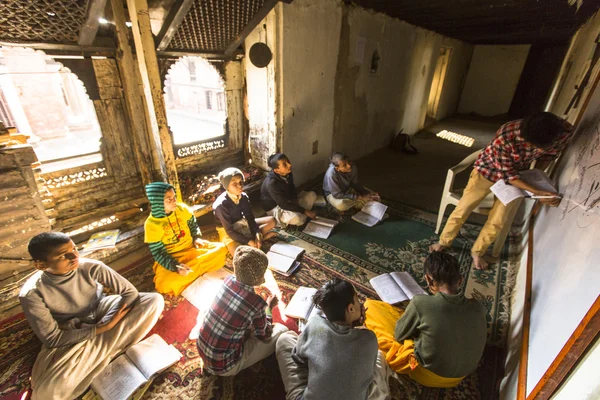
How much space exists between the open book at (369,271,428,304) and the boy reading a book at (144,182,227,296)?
1501 millimetres

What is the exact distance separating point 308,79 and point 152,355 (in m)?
3.60

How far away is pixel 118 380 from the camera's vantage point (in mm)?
1690

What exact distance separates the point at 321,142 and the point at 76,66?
3216 mm

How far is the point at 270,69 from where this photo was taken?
3.41m

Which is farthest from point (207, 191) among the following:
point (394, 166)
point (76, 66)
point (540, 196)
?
point (394, 166)

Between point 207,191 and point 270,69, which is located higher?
point 270,69

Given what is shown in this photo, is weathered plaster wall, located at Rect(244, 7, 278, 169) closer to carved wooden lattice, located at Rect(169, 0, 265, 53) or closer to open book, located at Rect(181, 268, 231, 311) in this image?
carved wooden lattice, located at Rect(169, 0, 265, 53)

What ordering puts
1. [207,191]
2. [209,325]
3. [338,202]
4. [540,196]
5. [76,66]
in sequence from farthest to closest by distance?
[338,202] → [207,191] → [76,66] → [540,196] → [209,325]

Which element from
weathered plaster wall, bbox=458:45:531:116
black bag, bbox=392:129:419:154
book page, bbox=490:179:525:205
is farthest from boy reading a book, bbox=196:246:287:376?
weathered plaster wall, bbox=458:45:531:116

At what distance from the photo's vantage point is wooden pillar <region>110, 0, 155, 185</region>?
2436mm

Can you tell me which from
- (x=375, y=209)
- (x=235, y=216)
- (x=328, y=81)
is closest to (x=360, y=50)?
(x=328, y=81)

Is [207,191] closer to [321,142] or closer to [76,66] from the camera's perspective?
[76,66]

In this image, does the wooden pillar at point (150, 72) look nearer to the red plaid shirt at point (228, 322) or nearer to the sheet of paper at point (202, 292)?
the sheet of paper at point (202, 292)

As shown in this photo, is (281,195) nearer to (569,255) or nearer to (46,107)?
(569,255)
